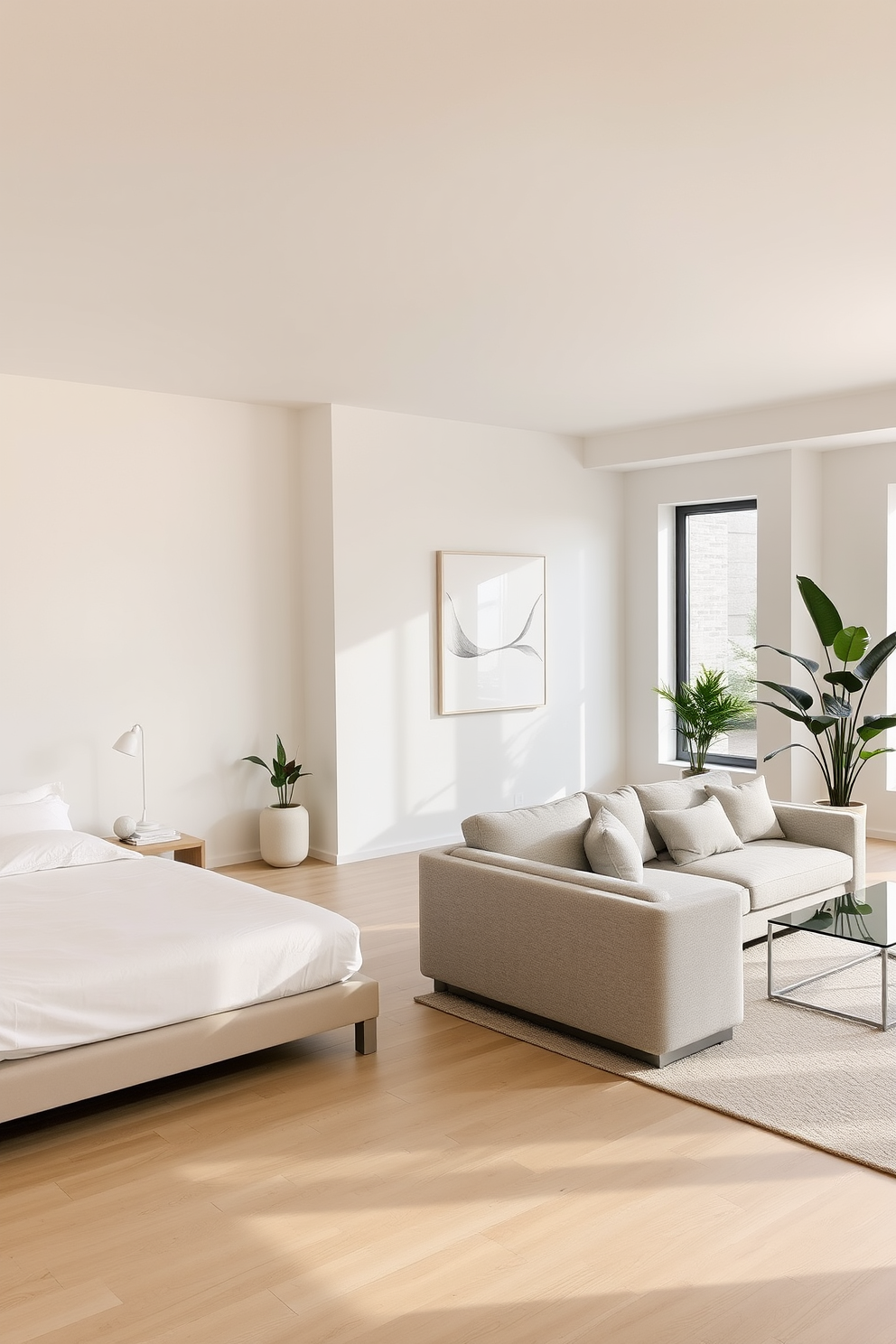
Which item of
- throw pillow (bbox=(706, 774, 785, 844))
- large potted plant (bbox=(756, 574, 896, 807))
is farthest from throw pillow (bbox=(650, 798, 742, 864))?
large potted plant (bbox=(756, 574, 896, 807))

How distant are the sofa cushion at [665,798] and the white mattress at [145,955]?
182 centimetres

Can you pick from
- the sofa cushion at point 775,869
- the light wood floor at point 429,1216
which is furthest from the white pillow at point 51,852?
the sofa cushion at point 775,869

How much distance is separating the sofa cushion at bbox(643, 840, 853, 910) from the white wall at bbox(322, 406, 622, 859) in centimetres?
239

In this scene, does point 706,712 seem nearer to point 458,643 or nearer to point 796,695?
point 796,695

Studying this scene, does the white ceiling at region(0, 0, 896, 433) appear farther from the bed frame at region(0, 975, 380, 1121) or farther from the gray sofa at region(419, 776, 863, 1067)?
the bed frame at region(0, 975, 380, 1121)

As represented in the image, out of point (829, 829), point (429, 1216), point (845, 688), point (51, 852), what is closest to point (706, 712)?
point (845, 688)

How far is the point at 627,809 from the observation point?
4.88m

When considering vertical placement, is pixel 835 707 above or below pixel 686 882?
above

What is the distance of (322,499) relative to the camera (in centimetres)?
682

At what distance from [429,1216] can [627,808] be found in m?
2.36

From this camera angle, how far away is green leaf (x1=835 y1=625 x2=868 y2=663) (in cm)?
632

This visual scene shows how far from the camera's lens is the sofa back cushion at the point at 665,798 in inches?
203

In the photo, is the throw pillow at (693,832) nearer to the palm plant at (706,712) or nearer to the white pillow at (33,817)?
the palm plant at (706,712)

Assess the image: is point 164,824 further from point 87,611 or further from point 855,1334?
point 855,1334
